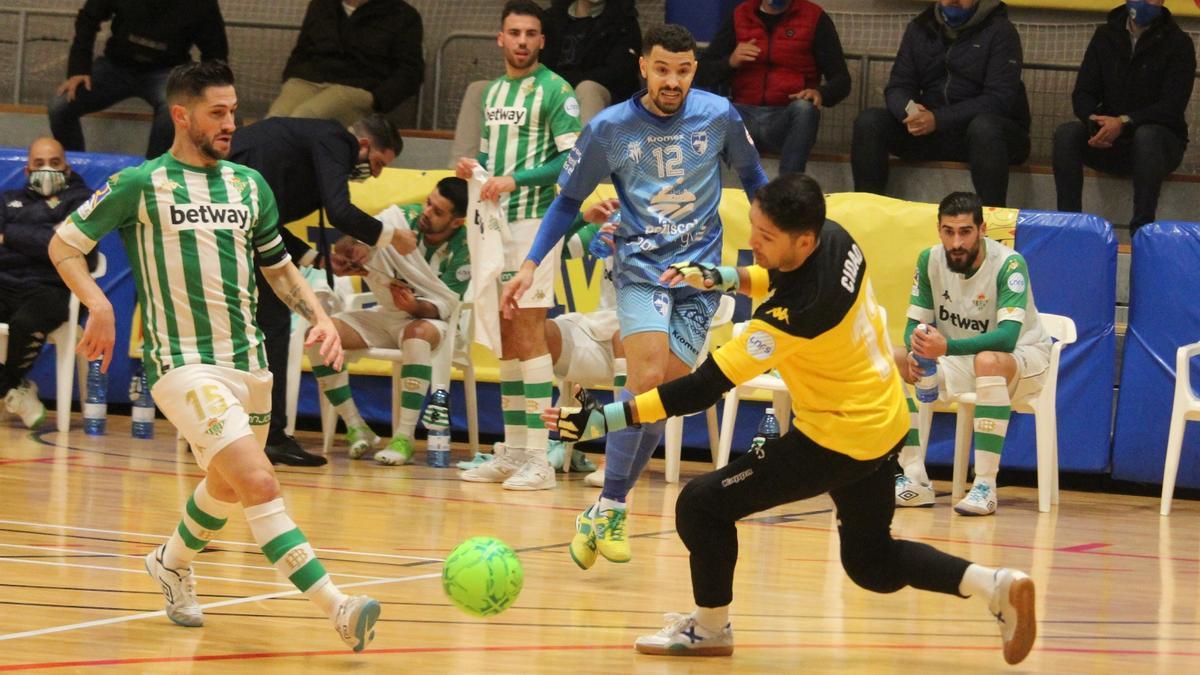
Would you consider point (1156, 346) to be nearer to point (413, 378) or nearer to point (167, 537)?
point (413, 378)

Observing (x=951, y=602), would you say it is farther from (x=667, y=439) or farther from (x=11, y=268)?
(x=11, y=268)

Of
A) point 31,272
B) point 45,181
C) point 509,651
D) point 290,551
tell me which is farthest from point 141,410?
point 509,651

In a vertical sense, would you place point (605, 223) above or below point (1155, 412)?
above

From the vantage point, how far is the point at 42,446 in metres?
9.17

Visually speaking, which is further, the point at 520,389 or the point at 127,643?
the point at 520,389

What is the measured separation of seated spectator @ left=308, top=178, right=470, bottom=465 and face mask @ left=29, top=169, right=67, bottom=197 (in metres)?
2.00

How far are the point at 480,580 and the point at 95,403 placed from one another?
5.94 meters

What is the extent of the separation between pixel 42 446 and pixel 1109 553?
6.09 m

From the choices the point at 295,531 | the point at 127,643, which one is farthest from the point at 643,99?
the point at 127,643

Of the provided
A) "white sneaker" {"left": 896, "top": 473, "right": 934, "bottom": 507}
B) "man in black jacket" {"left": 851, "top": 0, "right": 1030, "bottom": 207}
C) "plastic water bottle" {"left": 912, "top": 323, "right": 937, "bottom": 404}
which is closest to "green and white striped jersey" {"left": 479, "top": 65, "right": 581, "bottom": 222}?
"plastic water bottle" {"left": 912, "top": 323, "right": 937, "bottom": 404}

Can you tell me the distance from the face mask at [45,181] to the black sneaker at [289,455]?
2499 mm

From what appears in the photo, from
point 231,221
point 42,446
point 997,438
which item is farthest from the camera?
point 42,446

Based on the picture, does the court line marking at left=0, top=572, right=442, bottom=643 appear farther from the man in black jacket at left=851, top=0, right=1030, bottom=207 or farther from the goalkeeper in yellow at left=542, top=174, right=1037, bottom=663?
the man in black jacket at left=851, top=0, right=1030, bottom=207

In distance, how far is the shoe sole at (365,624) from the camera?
4273 mm
